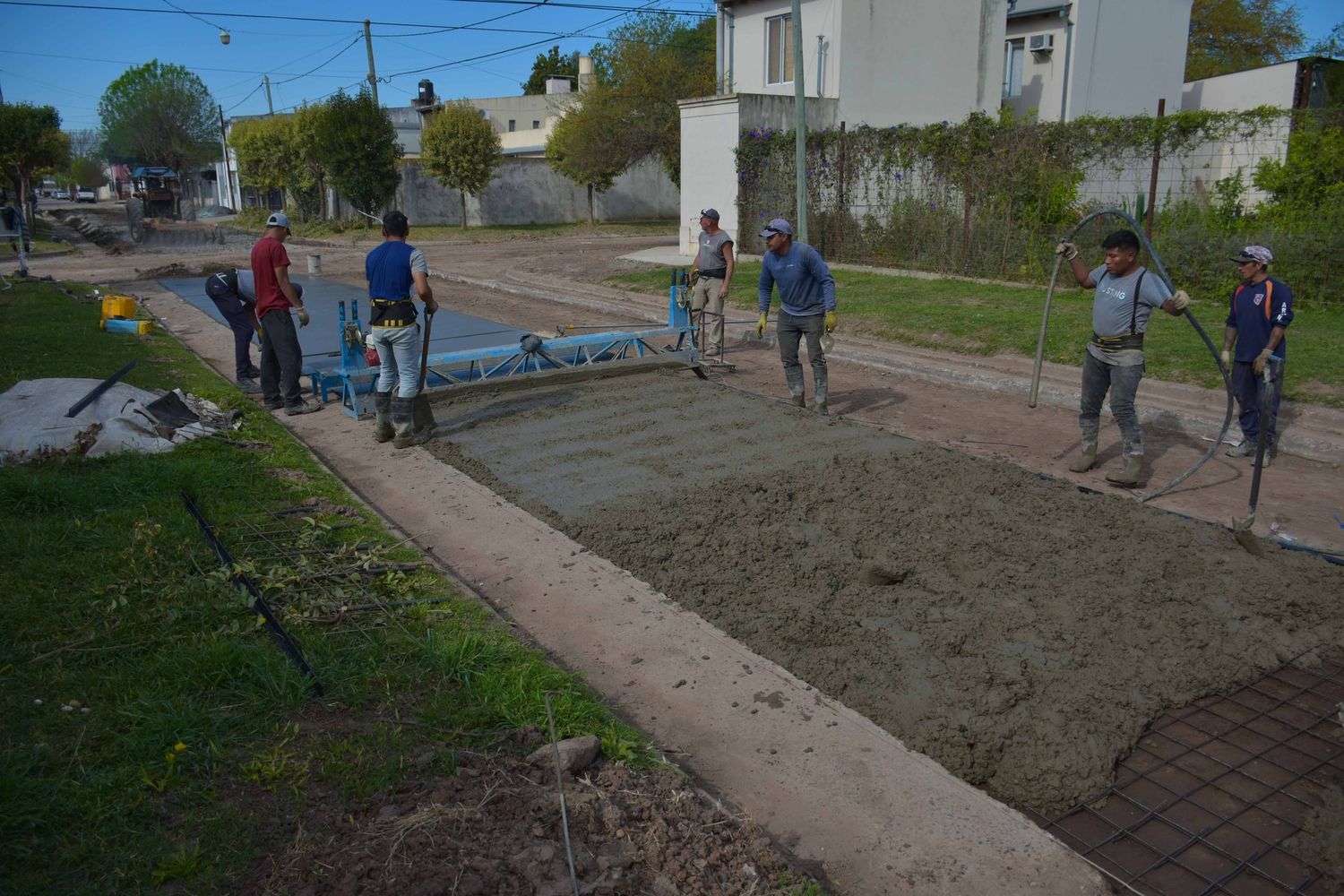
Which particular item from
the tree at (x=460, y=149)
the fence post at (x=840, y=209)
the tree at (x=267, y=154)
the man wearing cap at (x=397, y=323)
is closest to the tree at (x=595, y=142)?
the tree at (x=460, y=149)

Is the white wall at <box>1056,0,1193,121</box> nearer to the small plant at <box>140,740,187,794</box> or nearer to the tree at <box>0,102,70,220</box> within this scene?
the small plant at <box>140,740,187,794</box>

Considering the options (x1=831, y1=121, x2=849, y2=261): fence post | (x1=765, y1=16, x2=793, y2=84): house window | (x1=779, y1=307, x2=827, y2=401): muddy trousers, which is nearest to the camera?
(x1=779, y1=307, x2=827, y2=401): muddy trousers

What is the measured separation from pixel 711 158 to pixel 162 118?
6253 cm

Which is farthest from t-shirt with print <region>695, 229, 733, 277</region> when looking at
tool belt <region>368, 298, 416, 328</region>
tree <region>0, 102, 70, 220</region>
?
tree <region>0, 102, 70, 220</region>

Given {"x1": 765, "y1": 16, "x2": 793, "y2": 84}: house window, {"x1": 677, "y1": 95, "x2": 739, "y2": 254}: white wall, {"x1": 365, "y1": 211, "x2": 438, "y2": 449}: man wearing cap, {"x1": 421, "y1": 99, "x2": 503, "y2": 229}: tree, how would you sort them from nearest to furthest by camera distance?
{"x1": 365, "y1": 211, "x2": 438, "y2": 449}: man wearing cap
{"x1": 677, "y1": 95, "x2": 739, "y2": 254}: white wall
{"x1": 765, "y1": 16, "x2": 793, "y2": 84}: house window
{"x1": 421, "y1": 99, "x2": 503, "y2": 229}: tree

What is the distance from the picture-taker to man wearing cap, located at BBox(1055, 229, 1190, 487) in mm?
6410

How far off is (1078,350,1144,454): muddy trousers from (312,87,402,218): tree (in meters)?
32.8

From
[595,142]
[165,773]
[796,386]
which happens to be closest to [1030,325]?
[796,386]

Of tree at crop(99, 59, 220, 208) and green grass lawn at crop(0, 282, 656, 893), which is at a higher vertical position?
tree at crop(99, 59, 220, 208)

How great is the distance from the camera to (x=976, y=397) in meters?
9.61

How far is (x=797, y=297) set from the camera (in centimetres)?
827

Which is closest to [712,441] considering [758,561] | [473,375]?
[758,561]

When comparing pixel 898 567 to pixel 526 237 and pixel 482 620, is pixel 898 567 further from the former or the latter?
pixel 526 237

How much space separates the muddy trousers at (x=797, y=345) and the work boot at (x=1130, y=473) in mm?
2619
